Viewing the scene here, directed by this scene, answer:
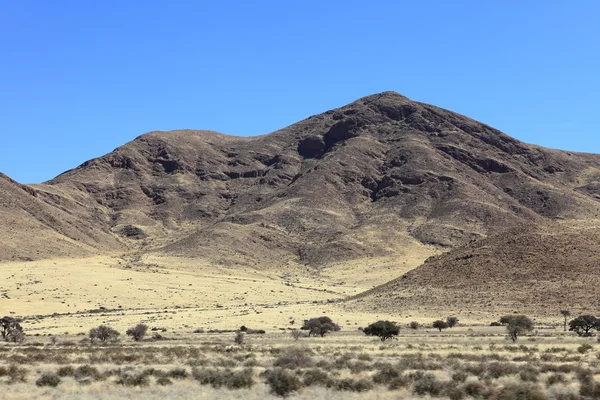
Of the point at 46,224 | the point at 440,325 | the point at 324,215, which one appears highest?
the point at 324,215

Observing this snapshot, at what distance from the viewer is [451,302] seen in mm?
65062

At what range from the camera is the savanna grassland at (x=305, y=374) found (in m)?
20.6

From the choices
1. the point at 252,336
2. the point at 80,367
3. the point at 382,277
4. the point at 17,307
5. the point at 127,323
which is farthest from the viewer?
the point at 382,277

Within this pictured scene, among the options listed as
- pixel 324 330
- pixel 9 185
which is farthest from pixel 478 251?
pixel 9 185

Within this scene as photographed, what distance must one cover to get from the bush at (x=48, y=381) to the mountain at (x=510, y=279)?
45.2 m

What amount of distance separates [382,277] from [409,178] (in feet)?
240

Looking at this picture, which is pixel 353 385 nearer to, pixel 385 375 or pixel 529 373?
pixel 385 375

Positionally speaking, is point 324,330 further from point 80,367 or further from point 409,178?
point 409,178

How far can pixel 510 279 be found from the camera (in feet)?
224

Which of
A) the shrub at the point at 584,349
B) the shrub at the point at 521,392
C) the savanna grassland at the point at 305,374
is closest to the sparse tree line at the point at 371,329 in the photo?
the shrub at the point at 584,349

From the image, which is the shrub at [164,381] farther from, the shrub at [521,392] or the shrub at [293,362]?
the shrub at [521,392]

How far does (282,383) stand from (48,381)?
8635 millimetres

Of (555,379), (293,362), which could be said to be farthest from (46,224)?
(555,379)

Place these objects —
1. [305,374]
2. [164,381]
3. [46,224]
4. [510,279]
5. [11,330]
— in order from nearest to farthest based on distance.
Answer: [164,381] < [305,374] < [11,330] < [510,279] < [46,224]
